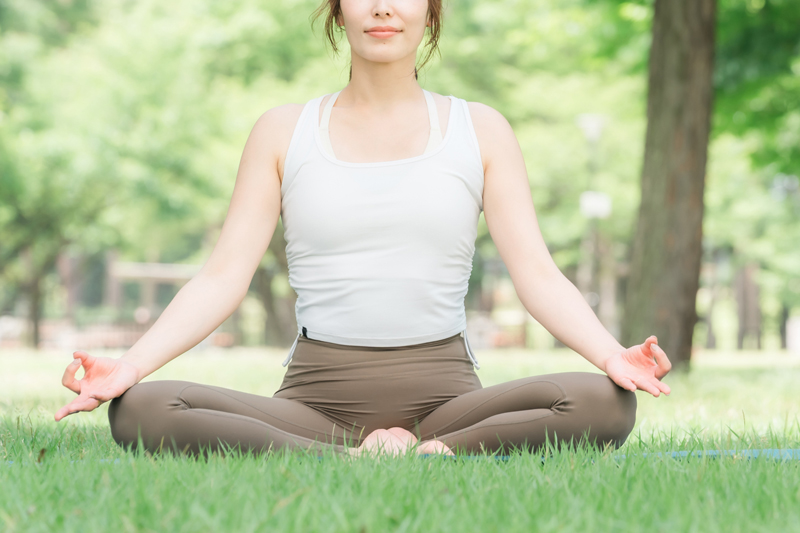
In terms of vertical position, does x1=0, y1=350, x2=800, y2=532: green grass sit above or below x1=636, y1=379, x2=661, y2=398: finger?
below

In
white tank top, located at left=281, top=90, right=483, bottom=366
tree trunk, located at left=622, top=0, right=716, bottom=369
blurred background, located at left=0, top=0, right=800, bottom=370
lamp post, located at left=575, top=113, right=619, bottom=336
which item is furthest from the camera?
lamp post, located at left=575, top=113, right=619, bottom=336

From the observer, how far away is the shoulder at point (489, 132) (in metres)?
3.23

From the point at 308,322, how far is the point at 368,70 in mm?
983

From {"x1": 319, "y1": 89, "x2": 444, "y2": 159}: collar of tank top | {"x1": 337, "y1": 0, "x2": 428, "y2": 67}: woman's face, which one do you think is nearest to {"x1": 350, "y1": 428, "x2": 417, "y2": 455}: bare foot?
{"x1": 319, "y1": 89, "x2": 444, "y2": 159}: collar of tank top

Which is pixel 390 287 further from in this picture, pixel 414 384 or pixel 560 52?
pixel 560 52

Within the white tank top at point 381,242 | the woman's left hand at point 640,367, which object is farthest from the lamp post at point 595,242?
the woman's left hand at point 640,367

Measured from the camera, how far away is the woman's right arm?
8.84 ft

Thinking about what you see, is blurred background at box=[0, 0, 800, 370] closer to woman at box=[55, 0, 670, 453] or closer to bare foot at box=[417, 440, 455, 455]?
woman at box=[55, 0, 670, 453]

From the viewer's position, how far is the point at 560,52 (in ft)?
63.9

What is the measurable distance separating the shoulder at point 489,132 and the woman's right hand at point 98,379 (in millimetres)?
1470

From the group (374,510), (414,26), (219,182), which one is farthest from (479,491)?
(219,182)

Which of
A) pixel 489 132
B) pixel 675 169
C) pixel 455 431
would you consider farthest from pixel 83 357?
pixel 675 169

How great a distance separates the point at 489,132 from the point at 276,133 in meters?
0.80

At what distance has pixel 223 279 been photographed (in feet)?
10.2
